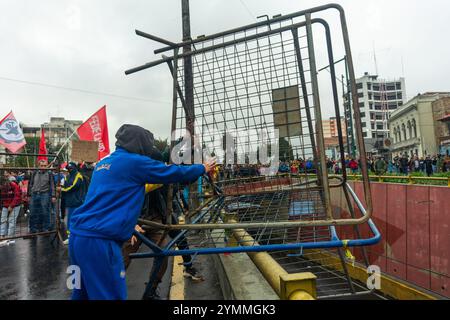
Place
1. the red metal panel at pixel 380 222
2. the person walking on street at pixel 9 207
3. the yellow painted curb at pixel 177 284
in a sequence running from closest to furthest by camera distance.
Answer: the yellow painted curb at pixel 177 284
the red metal panel at pixel 380 222
the person walking on street at pixel 9 207

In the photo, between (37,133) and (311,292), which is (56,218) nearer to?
(311,292)

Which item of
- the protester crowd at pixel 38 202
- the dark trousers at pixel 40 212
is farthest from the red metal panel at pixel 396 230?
the dark trousers at pixel 40 212

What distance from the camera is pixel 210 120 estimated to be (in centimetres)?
274

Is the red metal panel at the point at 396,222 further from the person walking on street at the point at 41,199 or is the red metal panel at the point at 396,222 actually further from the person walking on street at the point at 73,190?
the person walking on street at the point at 41,199

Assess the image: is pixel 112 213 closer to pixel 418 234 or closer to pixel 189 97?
pixel 189 97

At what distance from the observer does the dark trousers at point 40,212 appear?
7582 mm

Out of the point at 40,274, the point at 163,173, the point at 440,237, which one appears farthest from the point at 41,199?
the point at 440,237

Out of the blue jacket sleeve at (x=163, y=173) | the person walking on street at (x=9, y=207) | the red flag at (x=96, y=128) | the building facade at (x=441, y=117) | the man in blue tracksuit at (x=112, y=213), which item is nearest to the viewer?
the man in blue tracksuit at (x=112, y=213)

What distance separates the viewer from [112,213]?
211cm

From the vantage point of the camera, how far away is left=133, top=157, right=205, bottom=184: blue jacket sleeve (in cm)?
221

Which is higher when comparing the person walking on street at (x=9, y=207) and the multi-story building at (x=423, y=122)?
the multi-story building at (x=423, y=122)

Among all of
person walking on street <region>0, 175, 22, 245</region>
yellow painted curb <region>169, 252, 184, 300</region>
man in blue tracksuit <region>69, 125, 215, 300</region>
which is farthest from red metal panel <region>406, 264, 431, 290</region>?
person walking on street <region>0, 175, 22, 245</region>

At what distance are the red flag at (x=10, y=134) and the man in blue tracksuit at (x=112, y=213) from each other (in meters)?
10.5

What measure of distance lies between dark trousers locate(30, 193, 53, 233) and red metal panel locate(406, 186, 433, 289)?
8320 mm
